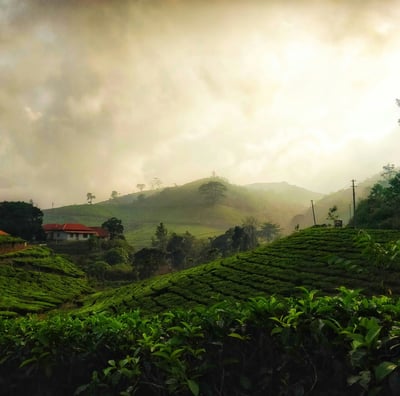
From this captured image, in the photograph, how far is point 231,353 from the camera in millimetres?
3818

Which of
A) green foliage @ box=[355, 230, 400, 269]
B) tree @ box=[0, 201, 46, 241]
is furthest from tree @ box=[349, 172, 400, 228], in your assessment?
tree @ box=[0, 201, 46, 241]

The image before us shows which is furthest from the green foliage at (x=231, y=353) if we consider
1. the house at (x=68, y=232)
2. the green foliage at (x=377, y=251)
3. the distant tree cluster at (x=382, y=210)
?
the house at (x=68, y=232)

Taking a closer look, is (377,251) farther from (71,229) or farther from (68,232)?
(68,232)

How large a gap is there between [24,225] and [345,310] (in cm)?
9117

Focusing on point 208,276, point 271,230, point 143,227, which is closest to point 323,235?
point 208,276

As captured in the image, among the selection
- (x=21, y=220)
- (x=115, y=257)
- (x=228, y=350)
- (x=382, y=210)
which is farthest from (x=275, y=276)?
(x=21, y=220)

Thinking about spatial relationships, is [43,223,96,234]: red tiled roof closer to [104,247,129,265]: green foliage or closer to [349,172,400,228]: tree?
[104,247,129,265]: green foliage

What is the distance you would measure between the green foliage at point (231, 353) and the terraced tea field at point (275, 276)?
18.2 m

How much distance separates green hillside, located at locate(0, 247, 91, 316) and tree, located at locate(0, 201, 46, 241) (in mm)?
18990

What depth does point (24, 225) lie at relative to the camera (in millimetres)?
86750

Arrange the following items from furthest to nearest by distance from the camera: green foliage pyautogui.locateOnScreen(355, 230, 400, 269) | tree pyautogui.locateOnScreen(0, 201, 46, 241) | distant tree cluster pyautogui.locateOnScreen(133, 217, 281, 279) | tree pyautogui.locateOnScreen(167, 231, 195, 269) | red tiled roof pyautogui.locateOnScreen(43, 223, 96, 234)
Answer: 1. red tiled roof pyautogui.locateOnScreen(43, 223, 96, 234)
2. tree pyautogui.locateOnScreen(167, 231, 195, 269)
3. tree pyautogui.locateOnScreen(0, 201, 46, 241)
4. distant tree cluster pyautogui.locateOnScreen(133, 217, 281, 279)
5. green foliage pyautogui.locateOnScreen(355, 230, 400, 269)

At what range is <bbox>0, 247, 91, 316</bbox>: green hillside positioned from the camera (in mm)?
42656

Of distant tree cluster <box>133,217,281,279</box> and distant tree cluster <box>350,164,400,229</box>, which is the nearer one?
distant tree cluster <box>350,164,400,229</box>

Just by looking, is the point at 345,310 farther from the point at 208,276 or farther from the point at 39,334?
the point at 208,276
